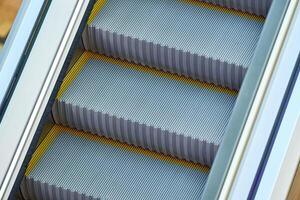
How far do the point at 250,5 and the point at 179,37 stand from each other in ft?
1.65

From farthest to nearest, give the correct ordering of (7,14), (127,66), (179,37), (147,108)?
(127,66), (179,37), (147,108), (7,14)

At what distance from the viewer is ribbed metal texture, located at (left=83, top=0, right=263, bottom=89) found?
4691 mm

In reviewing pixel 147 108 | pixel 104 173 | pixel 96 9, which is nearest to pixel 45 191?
pixel 104 173

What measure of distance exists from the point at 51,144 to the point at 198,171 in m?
0.91

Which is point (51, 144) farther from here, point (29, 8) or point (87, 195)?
point (29, 8)

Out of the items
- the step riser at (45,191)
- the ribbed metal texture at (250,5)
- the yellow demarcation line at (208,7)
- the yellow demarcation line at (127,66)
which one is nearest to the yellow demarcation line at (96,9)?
the yellow demarcation line at (208,7)

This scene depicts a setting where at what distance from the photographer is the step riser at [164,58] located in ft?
15.4

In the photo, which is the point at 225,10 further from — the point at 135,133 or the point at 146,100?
the point at 135,133

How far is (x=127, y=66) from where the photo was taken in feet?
16.1

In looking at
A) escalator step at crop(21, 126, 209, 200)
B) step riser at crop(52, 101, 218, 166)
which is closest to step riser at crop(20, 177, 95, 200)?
escalator step at crop(21, 126, 209, 200)

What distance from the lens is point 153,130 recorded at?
4617mm

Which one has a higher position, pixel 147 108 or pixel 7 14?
pixel 7 14

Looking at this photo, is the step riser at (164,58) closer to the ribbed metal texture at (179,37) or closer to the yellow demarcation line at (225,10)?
the ribbed metal texture at (179,37)

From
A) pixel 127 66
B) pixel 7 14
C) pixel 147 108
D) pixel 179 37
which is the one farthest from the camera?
pixel 127 66
